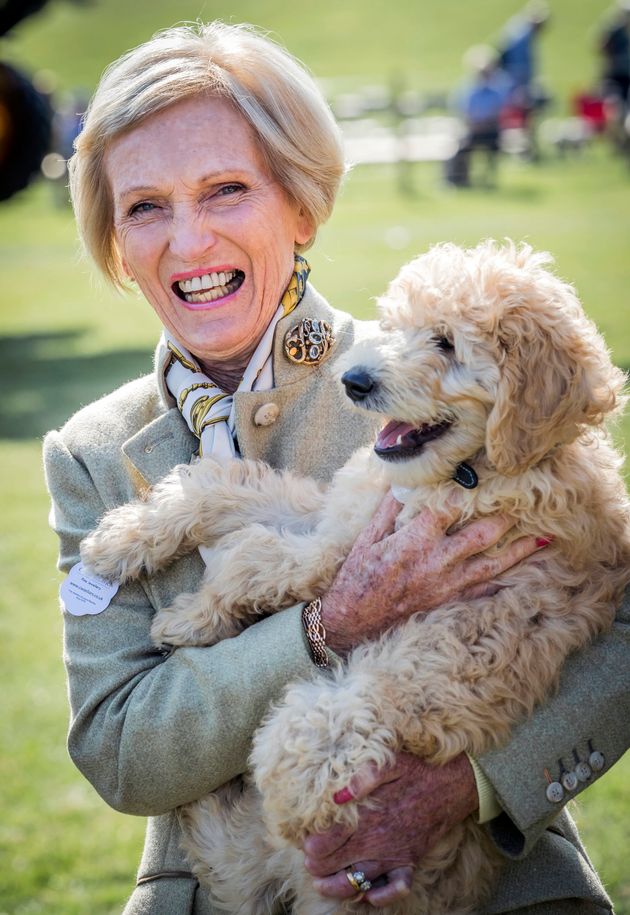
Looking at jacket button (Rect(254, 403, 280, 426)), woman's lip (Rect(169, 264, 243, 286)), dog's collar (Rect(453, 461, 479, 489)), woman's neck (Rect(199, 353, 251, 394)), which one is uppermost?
woman's lip (Rect(169, 264, 243, 286))

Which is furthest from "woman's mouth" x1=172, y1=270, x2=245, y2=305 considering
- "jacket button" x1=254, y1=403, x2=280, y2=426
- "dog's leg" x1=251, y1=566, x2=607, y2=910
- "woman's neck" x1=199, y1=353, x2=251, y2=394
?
"dog's leg" x1=251, y1=566, x2=607, y2=910

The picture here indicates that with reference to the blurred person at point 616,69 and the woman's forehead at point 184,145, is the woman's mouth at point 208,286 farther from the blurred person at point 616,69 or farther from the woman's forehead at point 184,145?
the blurred person at point 616,69

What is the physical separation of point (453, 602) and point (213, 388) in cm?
106

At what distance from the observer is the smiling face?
305 centimetres

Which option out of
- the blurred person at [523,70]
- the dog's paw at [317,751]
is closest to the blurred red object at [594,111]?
the blurred person at [523,70]

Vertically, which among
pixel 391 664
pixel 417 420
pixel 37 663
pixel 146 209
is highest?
pixel 146 209

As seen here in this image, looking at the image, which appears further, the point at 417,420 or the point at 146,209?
the point at 146,209

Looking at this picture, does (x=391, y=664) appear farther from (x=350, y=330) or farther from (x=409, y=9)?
(x=409, y=9)

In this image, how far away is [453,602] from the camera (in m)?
2.80

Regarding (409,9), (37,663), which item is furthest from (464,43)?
(37,663)

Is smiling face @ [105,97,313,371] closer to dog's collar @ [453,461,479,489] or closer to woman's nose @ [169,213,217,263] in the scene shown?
woman's nose @ [169,213,217,263]

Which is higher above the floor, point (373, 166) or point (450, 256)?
point (450, 256)

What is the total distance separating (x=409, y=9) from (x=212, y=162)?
72170mm

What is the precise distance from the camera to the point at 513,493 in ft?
9.04
